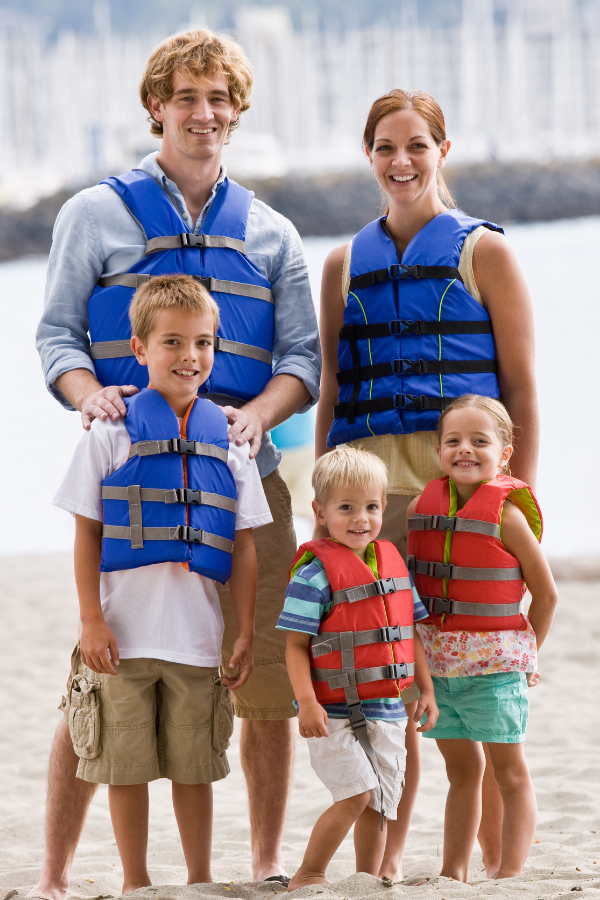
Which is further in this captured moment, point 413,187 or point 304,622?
point 413,187

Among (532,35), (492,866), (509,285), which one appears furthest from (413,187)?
(532,35)

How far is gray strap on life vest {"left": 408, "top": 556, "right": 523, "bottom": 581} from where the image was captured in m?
3.02

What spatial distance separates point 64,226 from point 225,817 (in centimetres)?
310

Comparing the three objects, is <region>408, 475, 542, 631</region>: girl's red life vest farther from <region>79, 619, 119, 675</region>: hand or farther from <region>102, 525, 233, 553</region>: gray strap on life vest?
<region>79, 619, 119, 675</region>: hand

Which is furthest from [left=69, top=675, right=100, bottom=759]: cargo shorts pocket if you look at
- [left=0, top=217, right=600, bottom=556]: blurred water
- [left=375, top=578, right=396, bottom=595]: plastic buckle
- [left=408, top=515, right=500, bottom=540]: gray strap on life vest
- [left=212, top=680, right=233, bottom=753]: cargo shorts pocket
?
[left=0, top=217, right=600, bottom=556]: blurred water

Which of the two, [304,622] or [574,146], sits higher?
[574,146]

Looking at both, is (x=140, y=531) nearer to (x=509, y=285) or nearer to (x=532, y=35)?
(x=509, y=285)

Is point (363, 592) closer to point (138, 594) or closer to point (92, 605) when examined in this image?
point (138, 594)

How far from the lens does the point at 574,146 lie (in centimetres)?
4441

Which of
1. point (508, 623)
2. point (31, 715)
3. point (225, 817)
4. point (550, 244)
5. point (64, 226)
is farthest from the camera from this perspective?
point (550, 244)

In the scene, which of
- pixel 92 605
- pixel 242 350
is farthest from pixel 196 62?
pixel 92 605

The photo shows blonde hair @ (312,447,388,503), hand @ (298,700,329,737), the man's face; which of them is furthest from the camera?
the man's face

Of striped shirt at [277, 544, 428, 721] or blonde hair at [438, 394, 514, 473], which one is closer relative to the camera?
striped shirt at [277, 544, 428, 721]

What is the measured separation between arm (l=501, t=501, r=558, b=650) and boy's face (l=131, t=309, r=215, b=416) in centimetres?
106
